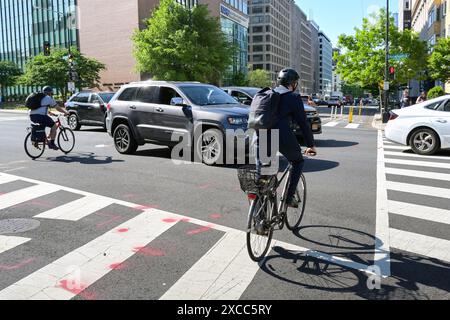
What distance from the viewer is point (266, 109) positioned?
4457mm

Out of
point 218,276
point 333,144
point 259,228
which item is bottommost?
point 218,276

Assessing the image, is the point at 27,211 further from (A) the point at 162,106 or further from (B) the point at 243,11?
(B) the point at 243,11

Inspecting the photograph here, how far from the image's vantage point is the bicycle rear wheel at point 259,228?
422 centimetres

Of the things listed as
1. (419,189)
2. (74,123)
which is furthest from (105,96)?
(419,189)

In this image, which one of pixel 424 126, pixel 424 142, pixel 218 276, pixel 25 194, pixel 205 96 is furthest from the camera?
pixel 424 142

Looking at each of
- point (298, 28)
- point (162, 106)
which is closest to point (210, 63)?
point (162, 106)

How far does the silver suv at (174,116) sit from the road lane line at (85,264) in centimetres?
434

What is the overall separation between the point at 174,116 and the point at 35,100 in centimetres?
358

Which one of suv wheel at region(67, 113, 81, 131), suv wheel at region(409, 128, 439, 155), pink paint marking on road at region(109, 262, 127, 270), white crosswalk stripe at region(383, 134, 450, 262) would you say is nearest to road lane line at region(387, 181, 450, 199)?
white crosswalk stripe at region(383, 134, 450, 262)

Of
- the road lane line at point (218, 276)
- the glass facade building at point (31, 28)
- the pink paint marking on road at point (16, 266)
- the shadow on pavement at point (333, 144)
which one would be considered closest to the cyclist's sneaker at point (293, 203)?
the road lane line at point (218, 276)

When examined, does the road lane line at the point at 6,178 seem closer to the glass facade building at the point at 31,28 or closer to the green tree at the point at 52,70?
the green tree at the point at 52,70

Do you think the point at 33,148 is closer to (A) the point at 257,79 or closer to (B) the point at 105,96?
(B) the point at 105,96

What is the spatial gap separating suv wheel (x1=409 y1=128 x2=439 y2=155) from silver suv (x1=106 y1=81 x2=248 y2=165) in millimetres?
5157

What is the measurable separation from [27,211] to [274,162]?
383 cm
